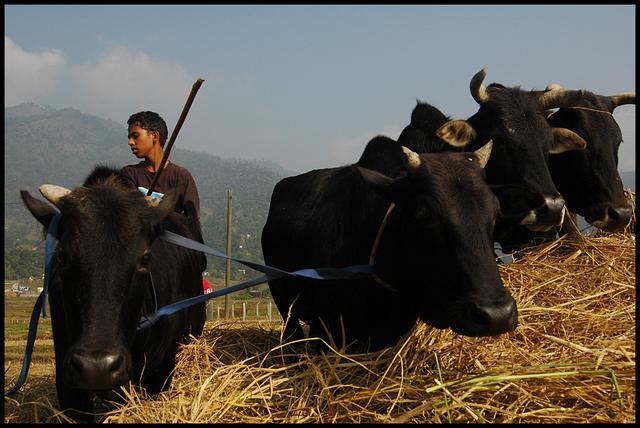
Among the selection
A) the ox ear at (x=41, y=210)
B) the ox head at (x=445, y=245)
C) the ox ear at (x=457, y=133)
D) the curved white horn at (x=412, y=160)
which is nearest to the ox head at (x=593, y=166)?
the ox ear at (x=457, y=133)

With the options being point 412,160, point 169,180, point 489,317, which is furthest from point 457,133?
point 169,180

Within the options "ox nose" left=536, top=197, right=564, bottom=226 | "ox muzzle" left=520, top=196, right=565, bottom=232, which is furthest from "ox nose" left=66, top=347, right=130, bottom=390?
"ox nose" left=536, top=197, right=564, bottom=226

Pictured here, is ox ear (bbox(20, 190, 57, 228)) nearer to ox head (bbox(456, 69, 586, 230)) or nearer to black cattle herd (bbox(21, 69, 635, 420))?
black cattle herd (bbox(21, 69, 635, 420))

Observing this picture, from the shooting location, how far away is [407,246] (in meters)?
4.18

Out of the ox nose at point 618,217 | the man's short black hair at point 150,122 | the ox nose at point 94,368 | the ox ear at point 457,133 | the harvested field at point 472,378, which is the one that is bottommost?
the harvested field at point 472,378

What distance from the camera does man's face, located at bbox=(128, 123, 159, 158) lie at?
657cm

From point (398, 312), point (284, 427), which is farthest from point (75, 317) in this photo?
point (398, 312)

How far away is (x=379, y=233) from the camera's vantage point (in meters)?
4.49

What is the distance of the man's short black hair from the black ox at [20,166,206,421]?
189 cm

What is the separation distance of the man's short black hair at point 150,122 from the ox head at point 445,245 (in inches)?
124

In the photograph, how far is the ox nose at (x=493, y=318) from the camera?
3.54m

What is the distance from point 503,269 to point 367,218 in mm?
1351

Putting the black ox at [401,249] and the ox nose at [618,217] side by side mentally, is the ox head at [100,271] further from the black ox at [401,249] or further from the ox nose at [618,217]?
the ox nose at [618,217]

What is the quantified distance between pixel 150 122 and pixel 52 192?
269 centimetres
